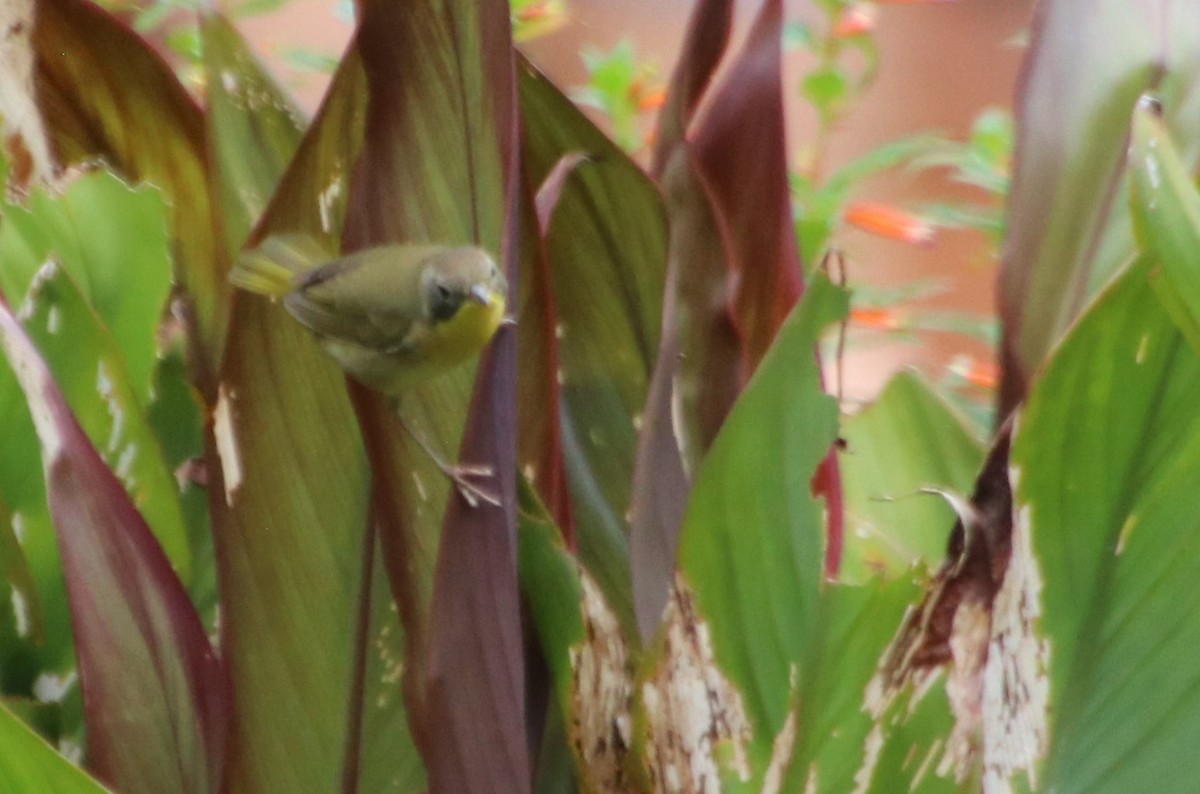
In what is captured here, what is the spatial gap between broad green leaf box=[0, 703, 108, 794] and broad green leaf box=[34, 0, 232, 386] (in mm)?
179

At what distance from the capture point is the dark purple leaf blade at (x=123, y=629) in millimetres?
308

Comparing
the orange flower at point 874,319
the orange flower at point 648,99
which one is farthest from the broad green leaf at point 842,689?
the orange flower at point 648,99

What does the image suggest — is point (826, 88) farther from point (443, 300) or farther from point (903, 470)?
point (443, 300)

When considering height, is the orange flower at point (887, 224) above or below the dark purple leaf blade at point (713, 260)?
below

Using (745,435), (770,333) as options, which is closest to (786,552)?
(745,435)

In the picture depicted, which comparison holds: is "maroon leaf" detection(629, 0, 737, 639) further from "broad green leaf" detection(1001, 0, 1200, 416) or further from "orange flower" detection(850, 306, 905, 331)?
"orange flower" detection(850, 306, 905, 331)

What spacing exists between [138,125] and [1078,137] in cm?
34

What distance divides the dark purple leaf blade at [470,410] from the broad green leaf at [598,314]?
67 mm

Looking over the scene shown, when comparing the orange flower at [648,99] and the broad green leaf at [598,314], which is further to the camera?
the orange flower at [648,99]

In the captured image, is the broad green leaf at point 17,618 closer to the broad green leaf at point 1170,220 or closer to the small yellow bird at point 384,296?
the small yellow bird at point 384,296

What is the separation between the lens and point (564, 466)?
40 centimetres

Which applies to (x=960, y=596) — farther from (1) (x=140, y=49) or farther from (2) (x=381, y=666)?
(1) (x=140, y=49)

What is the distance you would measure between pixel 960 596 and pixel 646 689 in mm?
84

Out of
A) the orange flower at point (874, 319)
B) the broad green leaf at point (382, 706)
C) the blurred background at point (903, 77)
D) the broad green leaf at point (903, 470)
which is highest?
the broad green leaf at point (382, 706)
